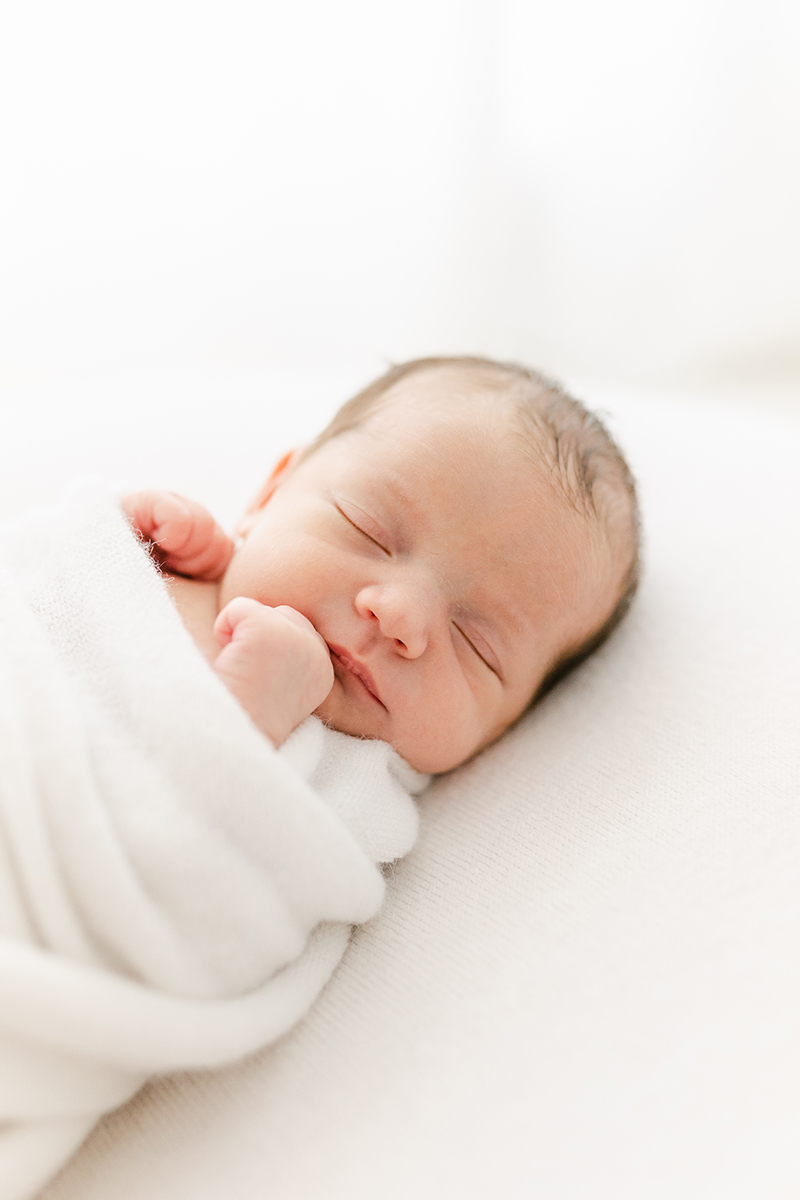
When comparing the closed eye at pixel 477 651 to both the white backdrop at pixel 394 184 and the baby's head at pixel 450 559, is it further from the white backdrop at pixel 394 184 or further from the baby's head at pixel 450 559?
the white backdrop at pixel 394 184

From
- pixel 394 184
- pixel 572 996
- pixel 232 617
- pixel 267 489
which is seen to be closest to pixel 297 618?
pixel 232 617

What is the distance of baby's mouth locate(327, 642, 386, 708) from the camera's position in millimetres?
1092

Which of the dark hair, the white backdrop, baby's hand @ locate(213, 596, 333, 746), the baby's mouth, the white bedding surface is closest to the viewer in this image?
the white bedding surface

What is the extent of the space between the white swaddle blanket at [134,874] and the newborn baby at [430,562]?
0.14 metres

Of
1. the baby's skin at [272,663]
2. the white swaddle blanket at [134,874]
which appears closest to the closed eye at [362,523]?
the baby's skin at [272,663]

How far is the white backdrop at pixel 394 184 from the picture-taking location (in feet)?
6.14

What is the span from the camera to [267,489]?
1.34 metres

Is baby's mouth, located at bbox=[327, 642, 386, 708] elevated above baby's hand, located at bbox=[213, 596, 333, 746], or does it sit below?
below

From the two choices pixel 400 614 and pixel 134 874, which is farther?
pixel 400 614

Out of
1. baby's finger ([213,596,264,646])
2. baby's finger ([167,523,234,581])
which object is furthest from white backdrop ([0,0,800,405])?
baby's finger ([213,596,264,646])

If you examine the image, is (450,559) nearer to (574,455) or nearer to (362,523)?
(362,523)

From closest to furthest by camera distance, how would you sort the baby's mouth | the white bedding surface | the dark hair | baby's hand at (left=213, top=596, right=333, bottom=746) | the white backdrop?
the white bedding surface
baby's hand at (left=213, top=596, right=333, bottom=746)
the baby's mouth
the dark hair
the white backdrop

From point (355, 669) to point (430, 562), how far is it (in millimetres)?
152

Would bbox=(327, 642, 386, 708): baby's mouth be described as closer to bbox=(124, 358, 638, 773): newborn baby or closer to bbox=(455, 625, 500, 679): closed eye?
bbox=(124, 358, 638, 773): newborn baby
